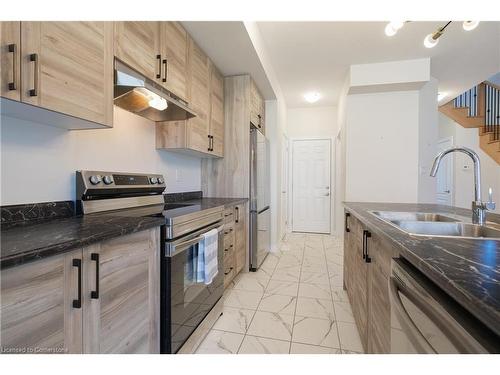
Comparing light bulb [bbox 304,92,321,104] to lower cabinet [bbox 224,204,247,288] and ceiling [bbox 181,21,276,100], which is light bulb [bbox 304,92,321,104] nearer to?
ceiling [bbox 181,21,276,100]

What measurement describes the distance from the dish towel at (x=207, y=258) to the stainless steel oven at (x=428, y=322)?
1086mm

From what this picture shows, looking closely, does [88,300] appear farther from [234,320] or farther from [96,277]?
[234,320]

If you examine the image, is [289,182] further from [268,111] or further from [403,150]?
[403,150]

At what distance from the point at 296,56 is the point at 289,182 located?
272 cm

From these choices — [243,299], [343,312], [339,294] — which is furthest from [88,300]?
[339,294]

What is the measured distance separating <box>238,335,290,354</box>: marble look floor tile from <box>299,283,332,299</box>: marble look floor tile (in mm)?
778

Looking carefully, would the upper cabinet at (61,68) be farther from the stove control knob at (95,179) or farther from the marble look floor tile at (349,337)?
the marble look floor tile at (349,337)

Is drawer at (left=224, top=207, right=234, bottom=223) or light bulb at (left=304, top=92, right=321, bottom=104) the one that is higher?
light bulb at (left=304, top=92, right=321, bottom=104)

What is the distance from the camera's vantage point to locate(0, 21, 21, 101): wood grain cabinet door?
2.74 feet

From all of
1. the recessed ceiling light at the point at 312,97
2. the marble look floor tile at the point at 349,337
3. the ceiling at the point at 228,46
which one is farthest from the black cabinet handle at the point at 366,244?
the recessed ceiling light at the point at 312,97

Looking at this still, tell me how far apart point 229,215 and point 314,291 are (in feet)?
3.79

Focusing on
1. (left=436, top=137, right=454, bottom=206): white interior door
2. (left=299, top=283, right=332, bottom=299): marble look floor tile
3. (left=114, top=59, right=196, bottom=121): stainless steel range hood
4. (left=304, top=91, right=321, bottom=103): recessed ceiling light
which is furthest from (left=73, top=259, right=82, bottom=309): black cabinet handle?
(left=436, top=137, right=454, bottom=206): white interior door

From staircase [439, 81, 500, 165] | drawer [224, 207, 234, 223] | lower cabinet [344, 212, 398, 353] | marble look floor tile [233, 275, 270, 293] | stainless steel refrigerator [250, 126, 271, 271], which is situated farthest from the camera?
staircase [439, 81, 500, 165]

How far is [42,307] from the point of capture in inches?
28.3
